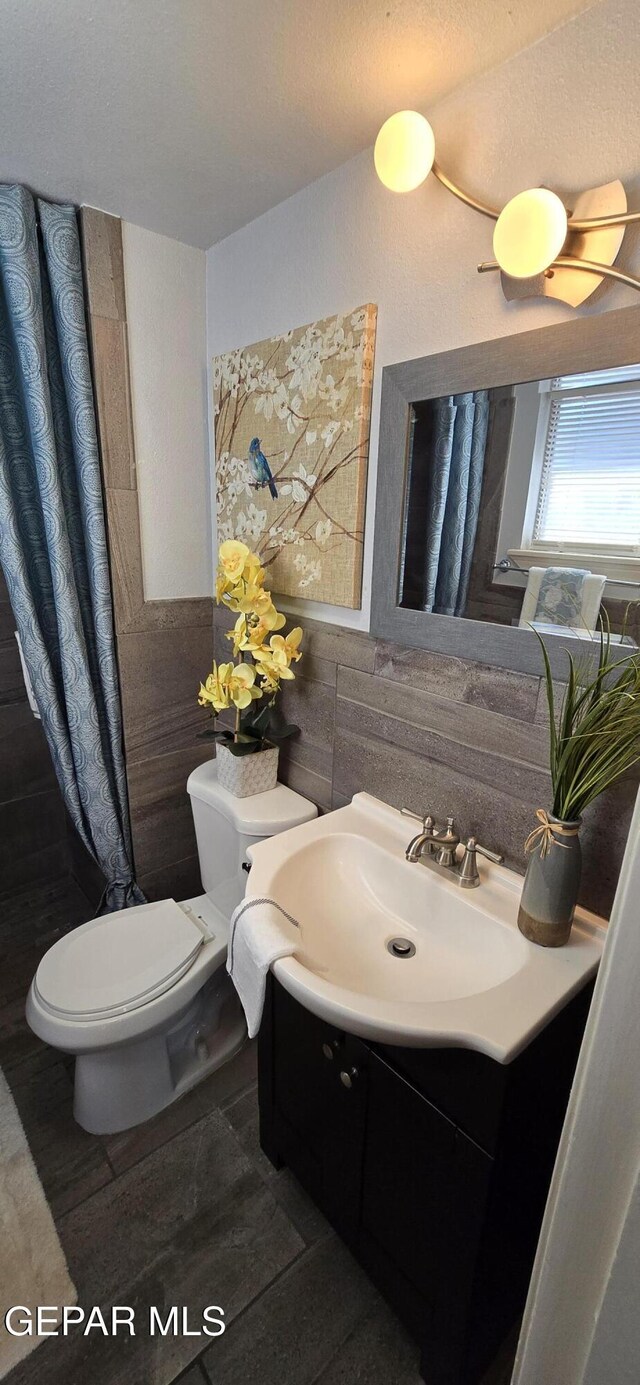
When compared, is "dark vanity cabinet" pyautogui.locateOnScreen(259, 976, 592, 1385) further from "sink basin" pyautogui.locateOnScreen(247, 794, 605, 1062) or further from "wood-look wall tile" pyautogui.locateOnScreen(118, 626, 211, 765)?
"wood-look wall tile" pyautogui.locateOnScreen(118, 626, 211, 765)

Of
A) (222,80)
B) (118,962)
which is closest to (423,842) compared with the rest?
(118,962)

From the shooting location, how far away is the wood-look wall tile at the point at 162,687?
1.71m

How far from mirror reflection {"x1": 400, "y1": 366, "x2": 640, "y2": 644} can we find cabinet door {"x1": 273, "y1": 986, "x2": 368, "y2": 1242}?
820mm

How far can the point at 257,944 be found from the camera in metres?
0.91

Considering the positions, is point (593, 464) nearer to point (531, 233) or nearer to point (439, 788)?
point (531, 233)

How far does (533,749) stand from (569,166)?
0.89 m

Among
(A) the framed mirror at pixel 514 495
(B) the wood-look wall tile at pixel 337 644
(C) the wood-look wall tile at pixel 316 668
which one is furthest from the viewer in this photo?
(C) the wood-look wall tile at pixel 316 668

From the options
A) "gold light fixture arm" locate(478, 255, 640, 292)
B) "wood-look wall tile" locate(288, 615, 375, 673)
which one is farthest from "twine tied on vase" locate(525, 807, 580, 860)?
"gold light fixture arm" locate(478, 255, 640, 292)

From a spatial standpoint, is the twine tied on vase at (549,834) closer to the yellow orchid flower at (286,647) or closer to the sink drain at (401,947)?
the sink drain at (401,947)

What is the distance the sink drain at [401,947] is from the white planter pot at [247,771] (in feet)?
1.89

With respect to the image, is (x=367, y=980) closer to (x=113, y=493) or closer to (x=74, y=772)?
(x=74, y=772)

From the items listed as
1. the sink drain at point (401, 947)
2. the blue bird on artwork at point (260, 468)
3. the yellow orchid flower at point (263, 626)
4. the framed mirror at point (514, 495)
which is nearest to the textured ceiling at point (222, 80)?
the framed mirror at point (514, 495)

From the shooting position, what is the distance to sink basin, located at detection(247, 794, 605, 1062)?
Result: 0.77 metres

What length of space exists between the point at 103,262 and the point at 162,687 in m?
1.12
